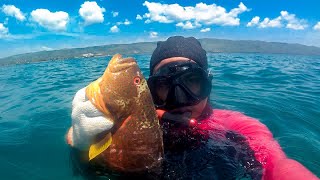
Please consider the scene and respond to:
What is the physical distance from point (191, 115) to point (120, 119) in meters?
1.84

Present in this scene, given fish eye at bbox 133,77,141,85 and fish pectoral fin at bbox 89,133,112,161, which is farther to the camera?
fish eye at bbox 133,77,141,85

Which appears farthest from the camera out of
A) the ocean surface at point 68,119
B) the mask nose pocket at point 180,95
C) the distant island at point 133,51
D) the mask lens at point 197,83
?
the distant island at point 133,51

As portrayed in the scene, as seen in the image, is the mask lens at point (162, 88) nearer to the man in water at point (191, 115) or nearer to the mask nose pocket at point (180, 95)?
the man in water at point (191, 115)

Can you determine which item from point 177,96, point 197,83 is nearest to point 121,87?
point 177,96

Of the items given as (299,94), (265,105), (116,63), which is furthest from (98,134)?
(299,94)

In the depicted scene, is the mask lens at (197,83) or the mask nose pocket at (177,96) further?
the mask lens at (197,83)

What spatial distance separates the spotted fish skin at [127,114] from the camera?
270 centimetres

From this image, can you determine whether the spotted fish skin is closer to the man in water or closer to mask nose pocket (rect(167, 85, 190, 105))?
the man in water

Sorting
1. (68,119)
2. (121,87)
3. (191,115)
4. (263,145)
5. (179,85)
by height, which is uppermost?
(121,87)

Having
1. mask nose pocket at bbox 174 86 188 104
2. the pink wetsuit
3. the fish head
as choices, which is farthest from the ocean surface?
mask nose pocket at bbox 174 86 188 104

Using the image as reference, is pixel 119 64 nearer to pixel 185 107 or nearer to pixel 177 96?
pixel 177 96

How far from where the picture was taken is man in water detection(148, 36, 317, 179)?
3.65 m

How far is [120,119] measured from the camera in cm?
280

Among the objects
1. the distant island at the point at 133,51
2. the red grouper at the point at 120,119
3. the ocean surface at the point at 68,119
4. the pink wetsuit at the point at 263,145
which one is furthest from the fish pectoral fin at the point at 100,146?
the distant island at the point at 133,51
